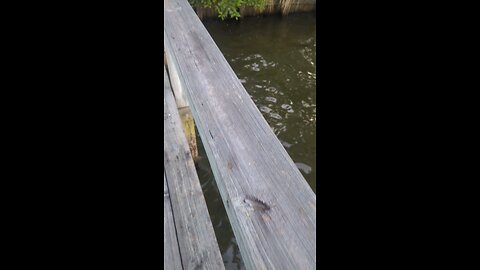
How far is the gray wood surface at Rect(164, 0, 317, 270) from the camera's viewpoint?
0.62 meters

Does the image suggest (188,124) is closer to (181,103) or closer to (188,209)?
(181,103)

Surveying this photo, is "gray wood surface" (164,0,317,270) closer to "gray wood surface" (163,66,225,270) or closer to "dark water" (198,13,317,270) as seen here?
"gray wood surface" (163,66,225,270)

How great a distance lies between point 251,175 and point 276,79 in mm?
5469

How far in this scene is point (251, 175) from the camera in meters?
0.75

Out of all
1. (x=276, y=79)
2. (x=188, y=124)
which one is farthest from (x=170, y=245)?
(x=276, y=79)

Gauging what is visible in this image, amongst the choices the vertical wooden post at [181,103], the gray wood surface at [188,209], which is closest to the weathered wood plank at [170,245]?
the gray wood surface at [188,209]

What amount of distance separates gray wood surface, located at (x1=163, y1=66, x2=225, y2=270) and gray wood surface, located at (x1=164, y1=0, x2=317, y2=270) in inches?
34.1

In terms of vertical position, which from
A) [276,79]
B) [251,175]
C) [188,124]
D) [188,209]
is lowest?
[276,79]

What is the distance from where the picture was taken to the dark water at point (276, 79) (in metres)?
4.12
